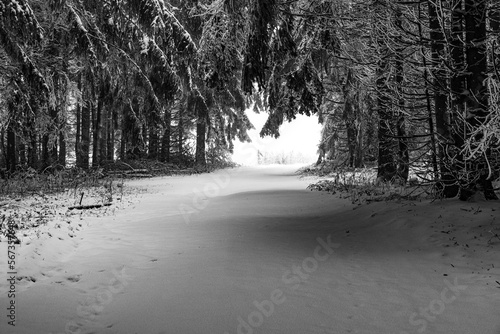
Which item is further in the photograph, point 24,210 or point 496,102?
point 24,210

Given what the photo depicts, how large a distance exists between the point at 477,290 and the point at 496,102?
7.42 feet

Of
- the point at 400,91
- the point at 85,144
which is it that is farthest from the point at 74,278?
the point at 85,144

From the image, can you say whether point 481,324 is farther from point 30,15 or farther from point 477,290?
point 30,15

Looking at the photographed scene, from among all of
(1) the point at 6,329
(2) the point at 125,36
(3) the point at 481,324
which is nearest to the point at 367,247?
(3) the point at 481,324

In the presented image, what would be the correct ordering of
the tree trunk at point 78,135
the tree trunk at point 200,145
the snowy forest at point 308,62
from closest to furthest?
the snowy forest at point 308,62, the tree trunk at point 78,135, the tree trunk at point 200,145

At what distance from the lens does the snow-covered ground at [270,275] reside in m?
2.90

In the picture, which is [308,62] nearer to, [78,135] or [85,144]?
[85,144]

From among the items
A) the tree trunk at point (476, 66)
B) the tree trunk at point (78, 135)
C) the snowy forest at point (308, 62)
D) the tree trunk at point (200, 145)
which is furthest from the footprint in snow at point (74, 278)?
the tree trunk at point (200, 145)

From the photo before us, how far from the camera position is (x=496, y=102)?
4.02 metres

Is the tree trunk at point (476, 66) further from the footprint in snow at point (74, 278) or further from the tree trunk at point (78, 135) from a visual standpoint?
the tree trunk at point (78, 135)

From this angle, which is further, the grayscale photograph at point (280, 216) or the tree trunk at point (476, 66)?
the tree trunk at point (476, 66)

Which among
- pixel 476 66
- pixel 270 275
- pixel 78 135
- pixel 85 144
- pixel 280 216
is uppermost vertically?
pixel 78 135

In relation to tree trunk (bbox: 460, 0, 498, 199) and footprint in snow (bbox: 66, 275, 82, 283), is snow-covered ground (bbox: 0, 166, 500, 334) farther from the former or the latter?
tree trunk (bbox: 460, 0, 498, 199)

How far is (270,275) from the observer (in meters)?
3.96
